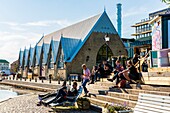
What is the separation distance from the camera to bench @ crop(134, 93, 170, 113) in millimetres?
5695

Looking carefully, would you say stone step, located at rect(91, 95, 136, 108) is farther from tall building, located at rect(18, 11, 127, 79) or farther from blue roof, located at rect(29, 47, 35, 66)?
blue roof, located at rect(29, 47, 35, 66)

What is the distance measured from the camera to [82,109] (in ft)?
33.6

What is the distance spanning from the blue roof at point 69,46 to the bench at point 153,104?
33.1 metres

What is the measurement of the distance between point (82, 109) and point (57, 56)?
1264 inches

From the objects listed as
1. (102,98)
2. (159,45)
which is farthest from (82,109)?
(159,45)

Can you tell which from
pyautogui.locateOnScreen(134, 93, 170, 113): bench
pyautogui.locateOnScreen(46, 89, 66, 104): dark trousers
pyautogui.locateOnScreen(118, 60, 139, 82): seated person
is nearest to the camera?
pyautogui.locateOnScreen(134, 93, 170, 113): bench

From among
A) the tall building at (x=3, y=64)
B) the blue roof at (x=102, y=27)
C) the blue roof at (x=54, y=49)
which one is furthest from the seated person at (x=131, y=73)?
the tall building at (x=3, y=64)

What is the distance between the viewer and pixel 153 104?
239 inches

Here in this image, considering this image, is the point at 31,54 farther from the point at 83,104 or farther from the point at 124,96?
the point at 124,96

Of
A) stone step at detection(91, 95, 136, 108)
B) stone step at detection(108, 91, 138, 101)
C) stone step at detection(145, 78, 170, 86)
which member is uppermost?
stone step at detection(145, 78, 170, 86)

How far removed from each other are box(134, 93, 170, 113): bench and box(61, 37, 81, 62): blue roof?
33129mm

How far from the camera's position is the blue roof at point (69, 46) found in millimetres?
39844

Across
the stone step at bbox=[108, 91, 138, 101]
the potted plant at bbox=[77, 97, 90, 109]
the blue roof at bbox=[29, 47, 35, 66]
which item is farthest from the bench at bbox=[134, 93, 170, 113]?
the blue roof at bbox=[29, 47, 35, 66]

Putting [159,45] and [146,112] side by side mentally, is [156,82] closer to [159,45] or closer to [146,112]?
[159,45]
